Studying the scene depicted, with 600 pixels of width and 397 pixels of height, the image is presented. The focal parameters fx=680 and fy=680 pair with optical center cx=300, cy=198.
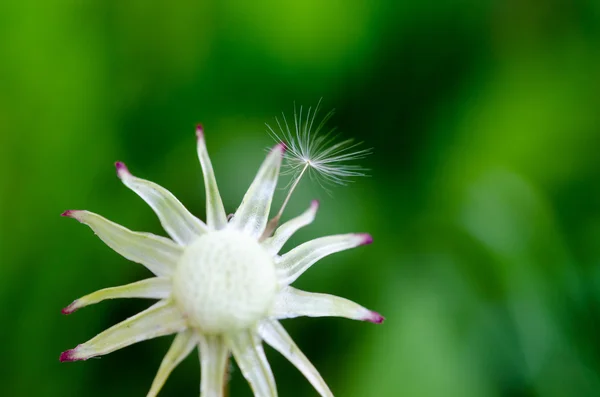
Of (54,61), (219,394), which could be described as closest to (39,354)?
(54,61)

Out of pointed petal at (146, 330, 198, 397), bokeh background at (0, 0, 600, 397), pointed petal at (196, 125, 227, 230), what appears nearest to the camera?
pointed petal at (146, 330, 198, 397)

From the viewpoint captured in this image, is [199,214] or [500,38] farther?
[500,38]

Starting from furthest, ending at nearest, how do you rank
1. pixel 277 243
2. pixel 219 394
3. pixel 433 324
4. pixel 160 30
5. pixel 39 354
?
A: pixel 160 30 < pixel 433 324 < pixel 39 354 < pixel 277 243 < pixel 219 394

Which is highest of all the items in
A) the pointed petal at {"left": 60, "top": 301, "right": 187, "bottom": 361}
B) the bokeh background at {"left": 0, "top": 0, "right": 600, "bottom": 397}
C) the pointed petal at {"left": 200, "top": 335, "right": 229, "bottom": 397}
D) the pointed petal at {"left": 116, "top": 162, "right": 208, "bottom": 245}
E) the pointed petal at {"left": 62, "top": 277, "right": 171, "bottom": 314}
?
the bokeh background at {"left": 0, "top": 0, "right": 600, "bottom": 397}

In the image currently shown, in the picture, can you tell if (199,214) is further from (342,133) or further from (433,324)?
(433,324)

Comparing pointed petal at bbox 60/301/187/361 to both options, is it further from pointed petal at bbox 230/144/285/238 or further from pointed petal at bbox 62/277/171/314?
pointed petal at bbox 230/144/285/238

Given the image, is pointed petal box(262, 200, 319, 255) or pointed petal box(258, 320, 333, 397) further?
pointed petal box(262, 200, 319, 255)

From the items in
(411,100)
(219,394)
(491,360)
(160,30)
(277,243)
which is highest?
(160,30)

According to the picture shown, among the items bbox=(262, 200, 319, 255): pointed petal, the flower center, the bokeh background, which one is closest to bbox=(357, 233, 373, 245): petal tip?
bbox=(262, 200, 319, 255): pointed petal

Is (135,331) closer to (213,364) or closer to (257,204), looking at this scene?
(213,364)

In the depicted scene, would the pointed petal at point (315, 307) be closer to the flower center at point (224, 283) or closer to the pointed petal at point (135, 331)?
the flower center at point (224, 283)
